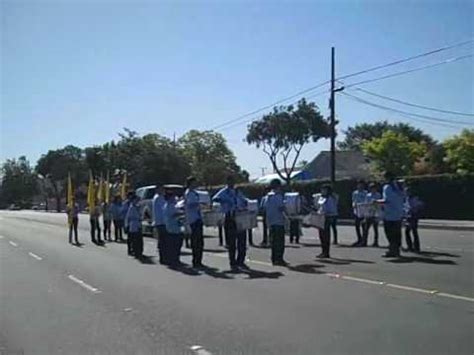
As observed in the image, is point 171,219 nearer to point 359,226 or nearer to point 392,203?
point 392,203

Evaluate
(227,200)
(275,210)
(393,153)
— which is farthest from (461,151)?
(227,200)

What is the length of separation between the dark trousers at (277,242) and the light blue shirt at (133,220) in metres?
5.08

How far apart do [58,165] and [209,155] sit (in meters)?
72.0

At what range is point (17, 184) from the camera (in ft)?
539

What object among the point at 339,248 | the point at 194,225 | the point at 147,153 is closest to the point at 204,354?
the point at 194,225

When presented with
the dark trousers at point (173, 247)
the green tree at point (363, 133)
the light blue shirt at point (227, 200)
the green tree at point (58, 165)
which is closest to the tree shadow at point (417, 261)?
the light blue shirt at point (227, 200)

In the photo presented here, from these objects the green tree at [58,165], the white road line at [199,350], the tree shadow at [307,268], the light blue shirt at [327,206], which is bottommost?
the white road line at [199,350]

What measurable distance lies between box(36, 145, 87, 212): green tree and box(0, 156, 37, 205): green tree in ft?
23.3

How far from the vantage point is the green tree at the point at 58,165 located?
139700 millimetres

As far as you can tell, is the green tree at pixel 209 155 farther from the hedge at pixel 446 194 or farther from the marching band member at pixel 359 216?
the marching band member at pixel 359 216

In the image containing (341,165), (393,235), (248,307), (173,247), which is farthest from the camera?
(341,165)

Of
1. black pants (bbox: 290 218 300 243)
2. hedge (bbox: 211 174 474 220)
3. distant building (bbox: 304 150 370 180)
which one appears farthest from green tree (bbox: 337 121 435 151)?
black pants (bbox: 290 218 300 243)

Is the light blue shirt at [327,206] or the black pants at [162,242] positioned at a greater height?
the light blue shirt at [327,206]

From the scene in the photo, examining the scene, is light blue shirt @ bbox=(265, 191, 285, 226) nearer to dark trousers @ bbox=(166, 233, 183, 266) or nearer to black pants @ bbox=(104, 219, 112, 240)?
dark trousers @ bbox=(166, 233, 183, 266)
